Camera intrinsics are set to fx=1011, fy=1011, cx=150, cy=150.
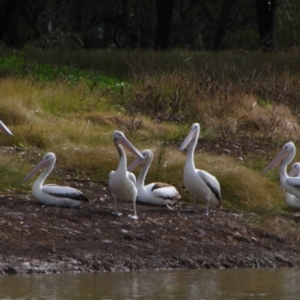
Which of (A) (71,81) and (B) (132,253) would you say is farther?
(A) (71,81)

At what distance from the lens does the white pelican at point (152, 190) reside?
1098cm

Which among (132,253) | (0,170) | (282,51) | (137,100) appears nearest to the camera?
(132,253)

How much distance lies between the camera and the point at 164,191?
10977mm

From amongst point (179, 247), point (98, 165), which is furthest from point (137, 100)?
point (179, 247)

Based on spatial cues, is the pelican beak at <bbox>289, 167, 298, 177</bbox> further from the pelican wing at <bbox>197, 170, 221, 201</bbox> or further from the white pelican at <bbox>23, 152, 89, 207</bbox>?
the white pelican at <bbox>23, 152, 89, 207</bbox>

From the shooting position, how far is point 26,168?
11961 mm

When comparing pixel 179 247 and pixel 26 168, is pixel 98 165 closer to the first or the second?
pixel 26 168

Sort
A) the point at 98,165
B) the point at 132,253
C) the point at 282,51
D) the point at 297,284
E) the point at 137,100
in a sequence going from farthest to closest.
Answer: the point at 282,51 → the point at 137,100 → the point at 98,165 → the point at 132,253 → the point at 297,284

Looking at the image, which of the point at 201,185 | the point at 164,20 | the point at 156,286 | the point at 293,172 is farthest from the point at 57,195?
the point at 164,20

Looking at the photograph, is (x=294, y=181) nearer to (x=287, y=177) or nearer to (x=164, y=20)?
(x=287, y=177)

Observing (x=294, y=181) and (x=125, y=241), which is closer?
(x=125, y=241)

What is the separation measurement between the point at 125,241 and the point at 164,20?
776 inches

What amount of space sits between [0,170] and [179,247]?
9.75 feet

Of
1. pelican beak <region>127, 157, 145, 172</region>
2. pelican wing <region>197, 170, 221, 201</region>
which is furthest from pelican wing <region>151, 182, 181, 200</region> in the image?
pelican wing <region>197, 170, 221, 201</region>
